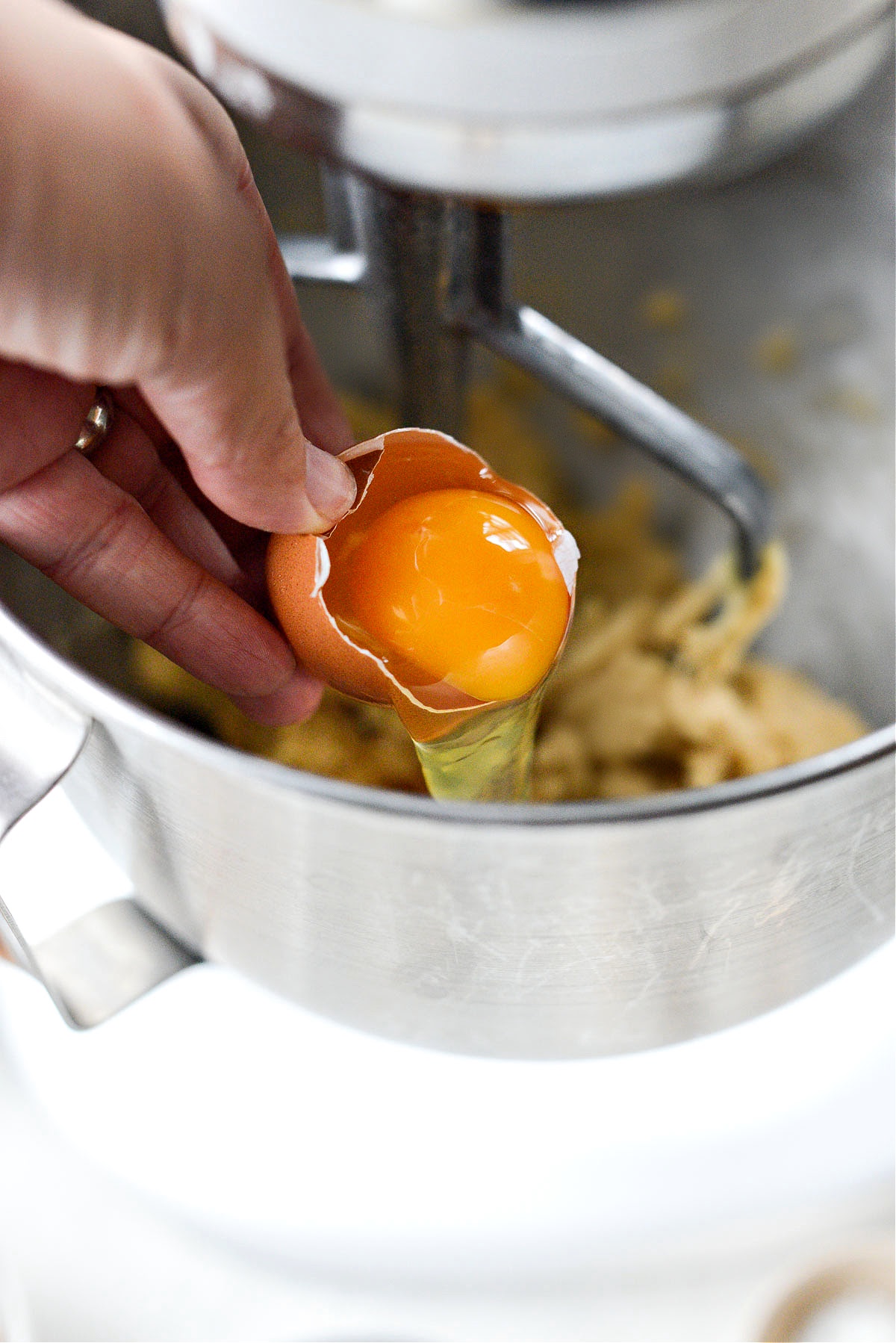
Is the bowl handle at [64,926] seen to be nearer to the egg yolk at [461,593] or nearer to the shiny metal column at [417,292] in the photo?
the egg yolk at [461,593]

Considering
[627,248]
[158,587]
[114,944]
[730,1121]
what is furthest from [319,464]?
[627,248]

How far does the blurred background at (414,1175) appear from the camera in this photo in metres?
0.54

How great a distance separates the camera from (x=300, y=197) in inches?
32.3

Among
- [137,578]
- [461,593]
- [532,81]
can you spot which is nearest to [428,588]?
[461,593]

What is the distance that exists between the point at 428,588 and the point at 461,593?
0.05 feet

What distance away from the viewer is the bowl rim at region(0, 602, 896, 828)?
363 millimetres

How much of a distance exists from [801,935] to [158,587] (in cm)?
33

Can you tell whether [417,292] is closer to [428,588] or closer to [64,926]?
[428,588]

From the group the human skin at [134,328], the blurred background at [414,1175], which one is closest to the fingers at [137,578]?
the human skin at [134,328]

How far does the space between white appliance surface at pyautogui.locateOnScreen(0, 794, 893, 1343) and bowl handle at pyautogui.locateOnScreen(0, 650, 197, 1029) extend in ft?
0.08

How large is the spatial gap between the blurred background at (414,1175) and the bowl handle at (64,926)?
0.03 m

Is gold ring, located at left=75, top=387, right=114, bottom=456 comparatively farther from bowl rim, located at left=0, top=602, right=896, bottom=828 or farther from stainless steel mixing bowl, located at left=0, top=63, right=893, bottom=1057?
bowl rim, located at left=0, top=602, right=896, bottom=828

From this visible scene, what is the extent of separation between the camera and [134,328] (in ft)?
1.28

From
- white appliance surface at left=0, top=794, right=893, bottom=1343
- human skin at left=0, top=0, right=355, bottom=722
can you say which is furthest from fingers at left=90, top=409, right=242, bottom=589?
white appliance surface at left=0, top=794, right=893, bottom=1343
